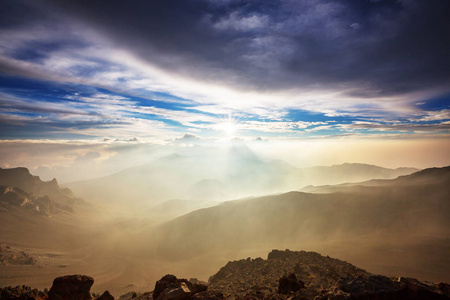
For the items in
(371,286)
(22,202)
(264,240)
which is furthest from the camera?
(22,202)

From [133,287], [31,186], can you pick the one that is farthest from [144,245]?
[31,186]

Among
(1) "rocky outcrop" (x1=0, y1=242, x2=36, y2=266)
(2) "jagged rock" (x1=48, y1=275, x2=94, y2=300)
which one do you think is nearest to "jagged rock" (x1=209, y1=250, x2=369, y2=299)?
(2) "jagged rock" (x1=48, y1=275, x2=94, y2=300)

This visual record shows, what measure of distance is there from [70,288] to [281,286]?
1345cm

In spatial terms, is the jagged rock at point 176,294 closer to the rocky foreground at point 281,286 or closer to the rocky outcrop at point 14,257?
the rocky foreground at point 281,286

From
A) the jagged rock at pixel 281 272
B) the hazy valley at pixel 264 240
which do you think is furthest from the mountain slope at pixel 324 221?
the jagged rock at pixel 281 272

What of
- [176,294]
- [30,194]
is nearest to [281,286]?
[176,294]

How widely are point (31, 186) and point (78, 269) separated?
475 ft

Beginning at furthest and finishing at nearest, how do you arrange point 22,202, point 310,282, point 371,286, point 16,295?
1. point 22,202
2. point 310,282
3. point 16,295
4. point 371,286

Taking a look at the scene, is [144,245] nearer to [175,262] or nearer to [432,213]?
[175,262]

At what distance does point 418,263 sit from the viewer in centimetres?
3838

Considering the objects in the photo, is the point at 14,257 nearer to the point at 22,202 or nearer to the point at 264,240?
the point at 22,202

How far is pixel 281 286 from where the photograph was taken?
45.9 ft

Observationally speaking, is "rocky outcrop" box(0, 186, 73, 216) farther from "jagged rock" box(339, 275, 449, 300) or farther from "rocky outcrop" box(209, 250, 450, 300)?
"jagged rock" box(339, 275, 449, 300)

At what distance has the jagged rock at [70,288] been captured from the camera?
41.8 ft
